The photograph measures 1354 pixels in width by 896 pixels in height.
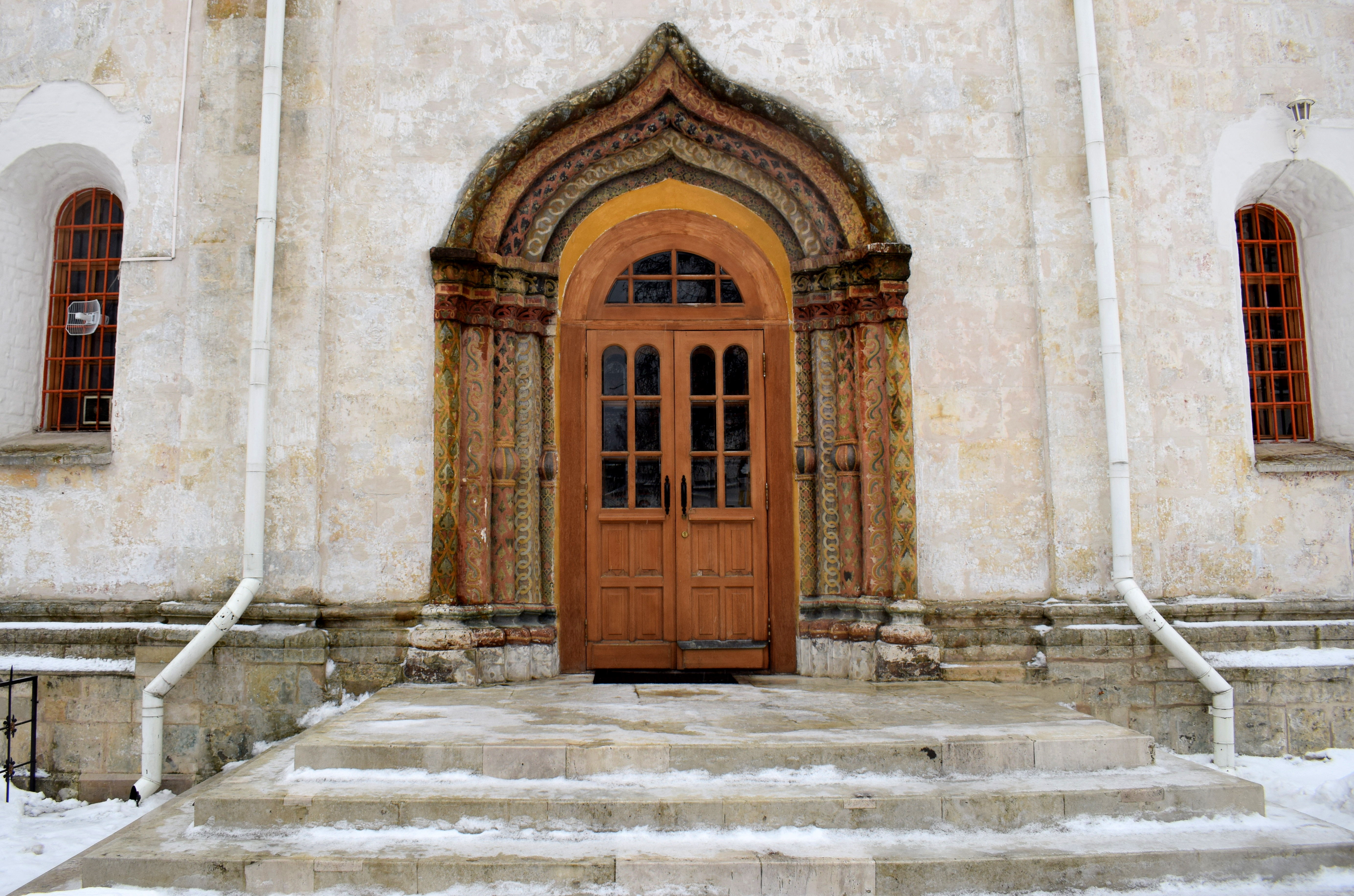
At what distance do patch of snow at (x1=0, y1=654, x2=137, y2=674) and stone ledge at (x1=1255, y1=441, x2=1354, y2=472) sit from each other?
7.73 meters

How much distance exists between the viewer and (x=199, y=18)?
21.0 feet

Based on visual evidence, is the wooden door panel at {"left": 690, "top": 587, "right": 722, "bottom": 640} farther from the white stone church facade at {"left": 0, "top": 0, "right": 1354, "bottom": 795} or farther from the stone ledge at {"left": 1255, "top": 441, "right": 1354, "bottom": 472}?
the stone ledge at {"left": 1255, "top": 441, "right": 1354, "bottom": 472}

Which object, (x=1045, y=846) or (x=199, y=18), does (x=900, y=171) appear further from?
(x=199, y=18)

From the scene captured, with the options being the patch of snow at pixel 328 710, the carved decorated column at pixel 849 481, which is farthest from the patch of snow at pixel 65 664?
the carved decorated column at pixel 849 481

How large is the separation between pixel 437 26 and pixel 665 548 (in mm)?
4091

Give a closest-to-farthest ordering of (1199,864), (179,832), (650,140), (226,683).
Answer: (1199,864) → (179,832) → (226,683) → (650,140)

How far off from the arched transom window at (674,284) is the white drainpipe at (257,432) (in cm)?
241

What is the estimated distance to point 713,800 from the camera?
3.91 metres

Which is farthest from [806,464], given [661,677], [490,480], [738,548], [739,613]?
[490,480]

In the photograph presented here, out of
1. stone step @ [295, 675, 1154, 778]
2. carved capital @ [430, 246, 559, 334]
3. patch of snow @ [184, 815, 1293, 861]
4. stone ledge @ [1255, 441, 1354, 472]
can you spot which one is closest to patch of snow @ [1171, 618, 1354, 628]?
stone ledge @ [1255, 441, 1354, 472]

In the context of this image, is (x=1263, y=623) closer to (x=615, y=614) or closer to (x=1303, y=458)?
(x=1303, y=458)

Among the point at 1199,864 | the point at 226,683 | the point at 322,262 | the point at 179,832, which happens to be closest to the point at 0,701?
the point at 226,683

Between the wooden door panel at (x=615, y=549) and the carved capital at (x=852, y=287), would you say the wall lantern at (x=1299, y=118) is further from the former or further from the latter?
the wooden door panel at (x=615, y=549)

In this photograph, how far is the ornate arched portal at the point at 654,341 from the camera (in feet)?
20.1
